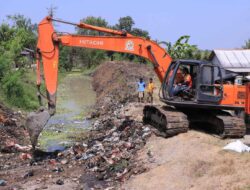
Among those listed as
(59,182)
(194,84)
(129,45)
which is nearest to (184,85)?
(194,84)

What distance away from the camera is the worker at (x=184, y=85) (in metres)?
13.7

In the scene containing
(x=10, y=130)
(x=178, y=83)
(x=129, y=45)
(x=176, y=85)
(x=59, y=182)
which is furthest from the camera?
(x=10, y=130)

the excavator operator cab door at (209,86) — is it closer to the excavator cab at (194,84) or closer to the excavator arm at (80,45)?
the excavator cab at (194,84)

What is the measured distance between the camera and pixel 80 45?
13977 mm

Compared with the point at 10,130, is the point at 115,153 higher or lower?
lower

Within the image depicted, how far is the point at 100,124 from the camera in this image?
795 inches

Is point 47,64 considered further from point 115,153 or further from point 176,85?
point 176,85

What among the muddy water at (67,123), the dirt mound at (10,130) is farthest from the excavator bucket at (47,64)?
the muddy water at (67,123)

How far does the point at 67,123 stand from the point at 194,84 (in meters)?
9.69

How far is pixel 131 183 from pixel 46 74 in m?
4.41

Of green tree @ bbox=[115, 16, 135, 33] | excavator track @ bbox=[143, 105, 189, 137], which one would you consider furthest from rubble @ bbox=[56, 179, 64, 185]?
green tree @ bbox=[115, 16, 135, 33]

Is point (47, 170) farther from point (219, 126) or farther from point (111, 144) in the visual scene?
point (219, 126)

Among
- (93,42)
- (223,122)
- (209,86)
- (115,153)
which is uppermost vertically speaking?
(93,42)

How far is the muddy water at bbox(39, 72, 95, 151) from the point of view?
17130 millimetres
